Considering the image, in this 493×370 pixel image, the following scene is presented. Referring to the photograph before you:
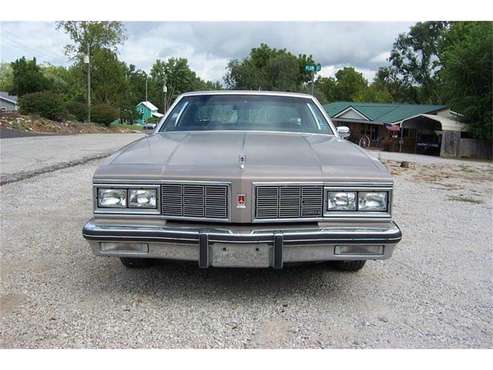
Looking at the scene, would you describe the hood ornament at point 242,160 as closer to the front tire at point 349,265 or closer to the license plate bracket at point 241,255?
the license plate bracket at point 241,255

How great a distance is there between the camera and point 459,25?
46.0 m

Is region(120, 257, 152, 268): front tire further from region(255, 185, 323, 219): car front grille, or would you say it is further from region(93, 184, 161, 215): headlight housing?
region(255, 185, 323, 219): car front grille

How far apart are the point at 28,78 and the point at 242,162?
50642 mm

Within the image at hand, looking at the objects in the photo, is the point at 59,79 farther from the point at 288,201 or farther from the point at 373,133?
the point at 288,201

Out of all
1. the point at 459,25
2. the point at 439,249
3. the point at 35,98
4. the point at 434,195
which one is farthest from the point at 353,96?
the point at 439,249

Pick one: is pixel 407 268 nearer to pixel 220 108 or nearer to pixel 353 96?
pixel 220 108

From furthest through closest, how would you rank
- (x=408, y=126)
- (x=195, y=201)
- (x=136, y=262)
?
(x=408, y=126) → (x=136, y=262) → (x=195, y=201)

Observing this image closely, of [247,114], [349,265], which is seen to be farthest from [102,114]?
[349,265]

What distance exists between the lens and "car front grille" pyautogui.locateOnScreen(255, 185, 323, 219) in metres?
3.30

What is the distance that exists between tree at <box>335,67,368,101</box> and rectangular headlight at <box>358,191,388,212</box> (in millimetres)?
75343

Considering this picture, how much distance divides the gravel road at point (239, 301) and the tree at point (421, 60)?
49.3m

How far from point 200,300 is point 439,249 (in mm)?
3012

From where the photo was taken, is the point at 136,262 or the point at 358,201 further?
the point at 136,262

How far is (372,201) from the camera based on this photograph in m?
3.45
